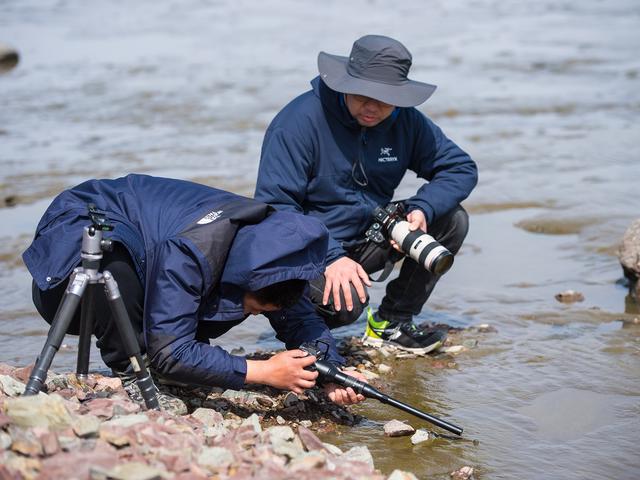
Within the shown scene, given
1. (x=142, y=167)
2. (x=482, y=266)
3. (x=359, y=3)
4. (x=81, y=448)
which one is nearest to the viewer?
(x=81, y=448)

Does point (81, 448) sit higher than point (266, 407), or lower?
higher

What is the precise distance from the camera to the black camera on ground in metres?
4.78

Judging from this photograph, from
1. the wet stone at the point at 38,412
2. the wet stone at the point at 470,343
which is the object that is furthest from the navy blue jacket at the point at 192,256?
the wet stone at the point at 470,343

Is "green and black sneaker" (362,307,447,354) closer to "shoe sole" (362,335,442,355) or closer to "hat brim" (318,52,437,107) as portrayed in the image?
"shoe sole" (362,335,442,355)

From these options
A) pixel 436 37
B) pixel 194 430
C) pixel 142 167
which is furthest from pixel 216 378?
pixel 436 37

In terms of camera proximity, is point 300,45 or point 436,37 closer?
point 300,45

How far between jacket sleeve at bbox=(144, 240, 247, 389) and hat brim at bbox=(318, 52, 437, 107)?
1.32 m

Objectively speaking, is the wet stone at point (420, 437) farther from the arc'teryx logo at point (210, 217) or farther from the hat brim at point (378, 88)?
the hat brim at point (378, 88)

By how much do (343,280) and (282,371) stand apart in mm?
695

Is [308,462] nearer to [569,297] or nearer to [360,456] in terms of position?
[360,456]

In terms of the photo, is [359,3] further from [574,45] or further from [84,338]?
[84,338]

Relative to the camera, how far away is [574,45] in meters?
19.3

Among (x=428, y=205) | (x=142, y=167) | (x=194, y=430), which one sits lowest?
(x=142, y=167)

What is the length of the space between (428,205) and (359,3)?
23.5 meters
